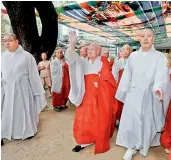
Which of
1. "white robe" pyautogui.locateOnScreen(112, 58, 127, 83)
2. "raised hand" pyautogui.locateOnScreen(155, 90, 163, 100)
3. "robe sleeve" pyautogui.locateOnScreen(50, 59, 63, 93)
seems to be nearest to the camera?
"raised hand" pyautogui.locateOnScreen(155, 90, 163, 100)

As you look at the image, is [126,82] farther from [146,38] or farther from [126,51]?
[126,51]

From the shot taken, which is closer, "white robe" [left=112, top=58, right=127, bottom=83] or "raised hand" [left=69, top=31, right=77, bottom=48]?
"raised hand" [left=69, top=31, right=77, bottom=48]

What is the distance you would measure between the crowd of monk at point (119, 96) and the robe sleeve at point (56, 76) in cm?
152

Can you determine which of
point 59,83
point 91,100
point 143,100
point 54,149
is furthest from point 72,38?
point 59,83

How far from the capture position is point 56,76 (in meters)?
4.79

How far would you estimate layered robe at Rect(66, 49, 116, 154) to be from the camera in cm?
273

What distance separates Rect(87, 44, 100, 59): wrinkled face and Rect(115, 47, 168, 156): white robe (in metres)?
0.43

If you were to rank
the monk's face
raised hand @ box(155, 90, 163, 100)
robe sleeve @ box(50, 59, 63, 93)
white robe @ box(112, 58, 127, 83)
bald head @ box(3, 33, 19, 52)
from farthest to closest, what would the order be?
the monk's face → robe sleeve @ box(50, 59, 63, 93) → white robe @ box(112, 58, 127, 83) → bald head @ box(3, 33, 19, 52) → raised hand @ box(155, 90, 163, 100)

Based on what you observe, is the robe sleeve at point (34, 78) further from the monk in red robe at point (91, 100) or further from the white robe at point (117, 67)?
the white robe at point (117, 67)

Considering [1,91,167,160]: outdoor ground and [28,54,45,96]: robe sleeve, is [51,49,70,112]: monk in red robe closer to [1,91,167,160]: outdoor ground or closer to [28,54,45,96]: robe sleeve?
[1,91,167,160]: outdoor ground

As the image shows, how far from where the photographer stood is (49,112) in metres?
4.59

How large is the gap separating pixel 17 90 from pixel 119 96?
1308mm

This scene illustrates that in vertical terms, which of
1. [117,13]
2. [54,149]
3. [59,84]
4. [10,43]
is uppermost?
[117,13]

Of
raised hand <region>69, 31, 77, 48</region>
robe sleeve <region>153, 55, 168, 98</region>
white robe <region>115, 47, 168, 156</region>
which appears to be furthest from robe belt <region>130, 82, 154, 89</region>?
raised hand <region>69, 31, 77, 48</region>
